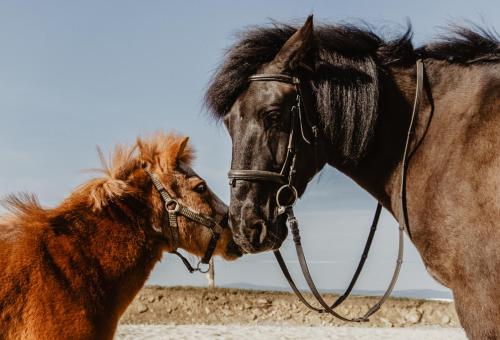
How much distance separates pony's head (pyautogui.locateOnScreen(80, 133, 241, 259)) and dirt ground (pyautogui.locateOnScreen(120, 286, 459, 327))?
38.2 ft

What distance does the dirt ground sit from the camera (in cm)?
1598

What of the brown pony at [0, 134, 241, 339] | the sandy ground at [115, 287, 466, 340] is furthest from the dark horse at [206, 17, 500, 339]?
the sandy ground at [115, 287, 466, 340]

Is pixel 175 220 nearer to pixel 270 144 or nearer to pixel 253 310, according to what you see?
pixel 270 144

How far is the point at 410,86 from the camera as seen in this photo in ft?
10.9

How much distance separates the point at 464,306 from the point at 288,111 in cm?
141

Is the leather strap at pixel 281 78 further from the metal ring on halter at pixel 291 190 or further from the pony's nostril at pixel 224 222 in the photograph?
the pony's nostril at pixel 224 222

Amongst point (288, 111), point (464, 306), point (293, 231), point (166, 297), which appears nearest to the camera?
point (464, 306)

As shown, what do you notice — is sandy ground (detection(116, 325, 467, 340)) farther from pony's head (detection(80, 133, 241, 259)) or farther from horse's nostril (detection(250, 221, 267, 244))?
horse's nostril (detection(250, 221, 267, 244))

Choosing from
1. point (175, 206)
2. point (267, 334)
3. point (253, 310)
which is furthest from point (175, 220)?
point (253, 310)

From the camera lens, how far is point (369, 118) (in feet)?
10.6

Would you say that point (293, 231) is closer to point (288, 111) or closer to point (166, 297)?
point (288, 111)

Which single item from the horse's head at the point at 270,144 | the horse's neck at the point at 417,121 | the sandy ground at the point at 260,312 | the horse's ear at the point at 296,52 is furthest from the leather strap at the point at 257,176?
the sandy ground at the point at 260,312

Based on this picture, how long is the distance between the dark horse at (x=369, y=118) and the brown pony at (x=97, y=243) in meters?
1.16

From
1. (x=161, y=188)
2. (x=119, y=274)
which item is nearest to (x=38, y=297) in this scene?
(x=119, y=274)
